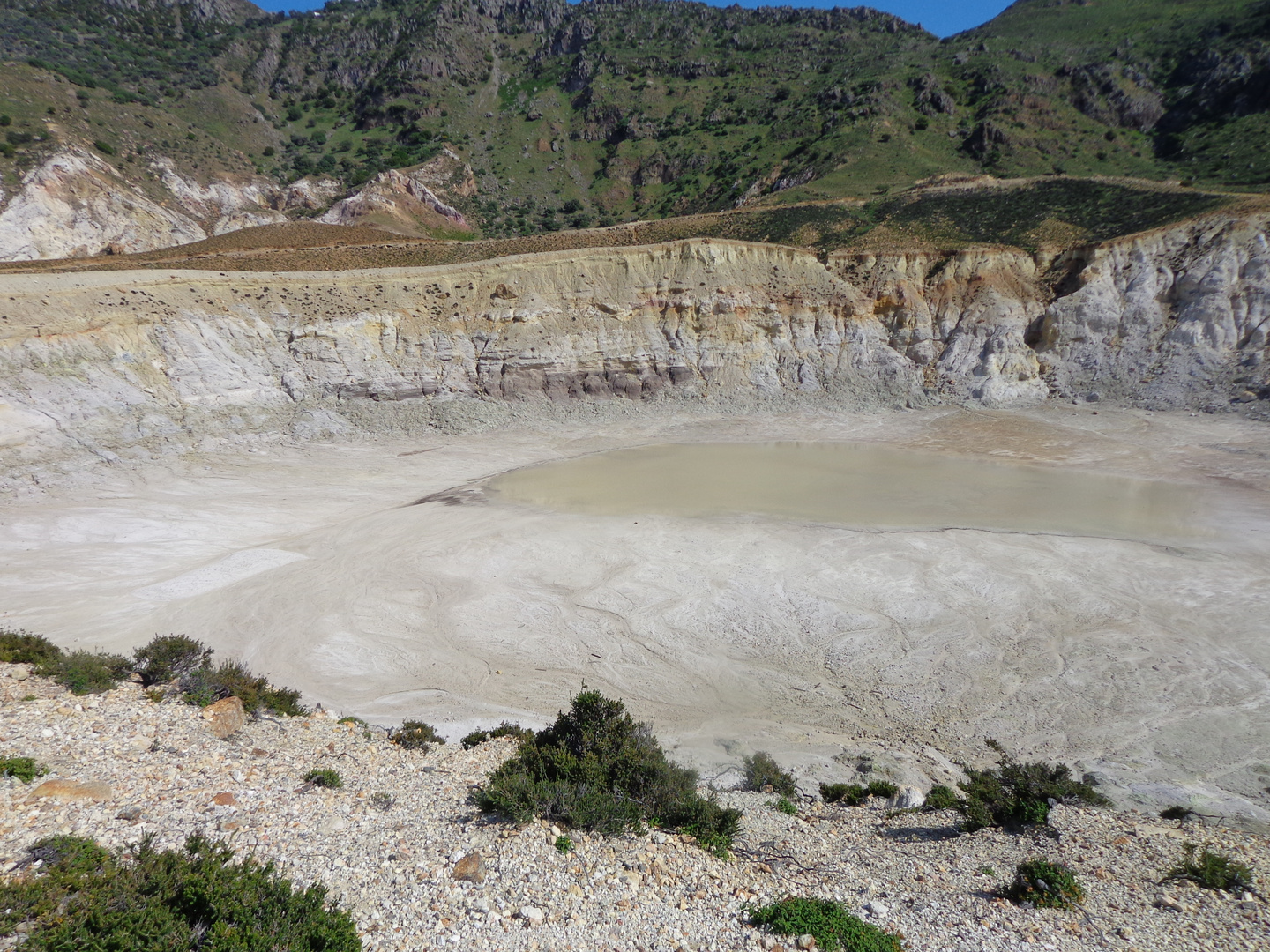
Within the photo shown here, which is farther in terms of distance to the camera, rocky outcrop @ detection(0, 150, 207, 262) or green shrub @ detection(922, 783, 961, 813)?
rocky outcrop @ detection(0, 150, 207, 262)

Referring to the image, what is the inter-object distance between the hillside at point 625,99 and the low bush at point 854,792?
4530 cm

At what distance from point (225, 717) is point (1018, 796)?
→ 35.4ft

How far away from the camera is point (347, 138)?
241ft

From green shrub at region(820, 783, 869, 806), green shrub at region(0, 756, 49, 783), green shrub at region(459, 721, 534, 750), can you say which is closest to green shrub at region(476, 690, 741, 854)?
green shrub at region(459, 721, 534, 750)

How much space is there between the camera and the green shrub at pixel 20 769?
582 centimetres

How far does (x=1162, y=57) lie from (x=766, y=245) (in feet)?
204

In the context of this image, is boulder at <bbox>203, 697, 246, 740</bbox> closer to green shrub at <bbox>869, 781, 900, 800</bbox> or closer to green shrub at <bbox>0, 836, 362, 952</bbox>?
green shrub at <bbox>0, 836, 362, 952</bbox>

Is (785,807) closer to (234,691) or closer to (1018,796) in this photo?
(1018,796)

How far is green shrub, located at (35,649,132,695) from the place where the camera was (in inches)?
330

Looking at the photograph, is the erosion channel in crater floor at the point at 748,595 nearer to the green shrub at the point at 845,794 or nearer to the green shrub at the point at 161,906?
the green shrub at the point at 845,794

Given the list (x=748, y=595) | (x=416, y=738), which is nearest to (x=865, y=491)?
(x=748, y=595)

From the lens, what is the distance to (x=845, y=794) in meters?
8.64

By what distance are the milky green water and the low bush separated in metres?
10.1

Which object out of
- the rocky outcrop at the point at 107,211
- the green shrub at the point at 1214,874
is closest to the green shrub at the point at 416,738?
the green shrub at the point at 1214,874
